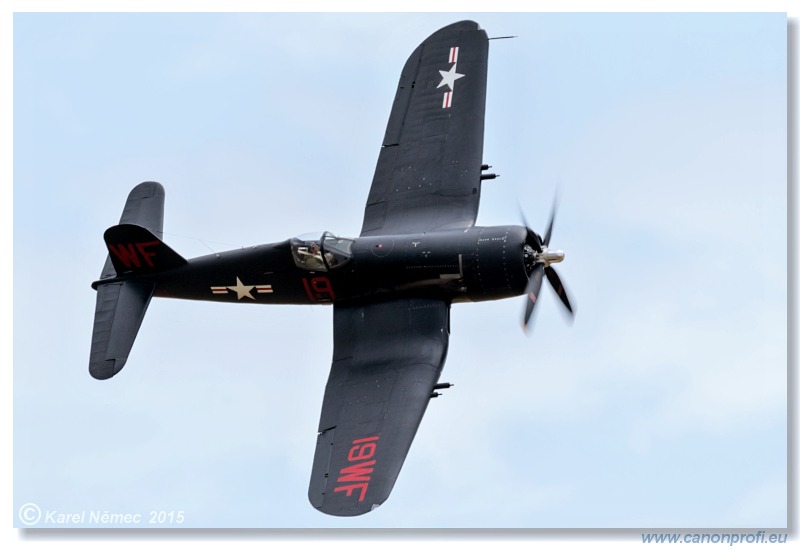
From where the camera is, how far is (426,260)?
2786 cm

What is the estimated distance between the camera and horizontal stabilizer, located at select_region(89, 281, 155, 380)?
28.8m

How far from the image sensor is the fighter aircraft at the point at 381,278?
2653 centimetres

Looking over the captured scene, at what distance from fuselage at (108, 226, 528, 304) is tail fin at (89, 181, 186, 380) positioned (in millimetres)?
482

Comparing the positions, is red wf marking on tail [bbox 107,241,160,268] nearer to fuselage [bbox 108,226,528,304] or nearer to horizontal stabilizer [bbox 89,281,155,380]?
horizontal stabilizer [bbox 89,281,155,380]

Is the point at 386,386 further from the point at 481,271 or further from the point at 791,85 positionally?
the point at 791,85

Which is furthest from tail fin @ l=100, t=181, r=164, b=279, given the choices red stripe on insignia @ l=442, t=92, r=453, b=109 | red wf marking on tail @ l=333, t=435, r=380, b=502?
red wf marking on tail @ l=333, t=435, r=380, b=502

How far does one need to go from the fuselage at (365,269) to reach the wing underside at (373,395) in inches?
16.4

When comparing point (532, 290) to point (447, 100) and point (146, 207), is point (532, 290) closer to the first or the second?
point (447, 100)

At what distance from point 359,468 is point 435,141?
293 inches

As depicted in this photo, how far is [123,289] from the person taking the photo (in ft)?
97.1

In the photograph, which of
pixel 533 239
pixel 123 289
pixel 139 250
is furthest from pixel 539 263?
pixel 123 289

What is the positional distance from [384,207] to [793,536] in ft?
31.3

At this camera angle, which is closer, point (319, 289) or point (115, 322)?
point (319, 289)

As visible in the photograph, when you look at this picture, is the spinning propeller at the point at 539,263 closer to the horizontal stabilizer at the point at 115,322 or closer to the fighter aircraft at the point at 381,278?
the fighter aircraft at the point at 381,278
